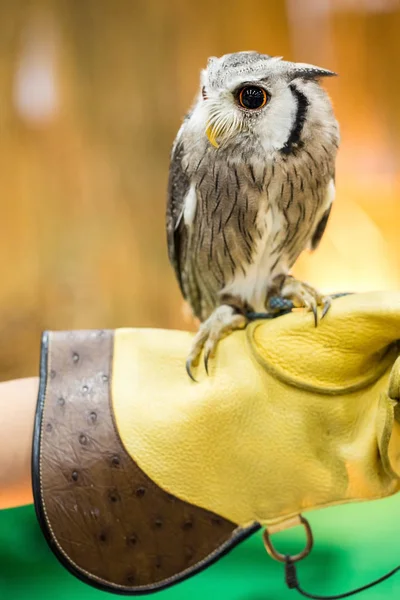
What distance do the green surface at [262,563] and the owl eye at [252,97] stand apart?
70 cm

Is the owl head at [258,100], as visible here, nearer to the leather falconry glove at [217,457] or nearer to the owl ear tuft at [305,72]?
the owl ear tuft at [305,72]

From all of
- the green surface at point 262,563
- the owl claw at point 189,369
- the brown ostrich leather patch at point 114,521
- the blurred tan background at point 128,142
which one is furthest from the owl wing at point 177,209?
the blurred tan background at point 128,142

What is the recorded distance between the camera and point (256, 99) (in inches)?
26.2

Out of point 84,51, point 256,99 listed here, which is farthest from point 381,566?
point 84,51

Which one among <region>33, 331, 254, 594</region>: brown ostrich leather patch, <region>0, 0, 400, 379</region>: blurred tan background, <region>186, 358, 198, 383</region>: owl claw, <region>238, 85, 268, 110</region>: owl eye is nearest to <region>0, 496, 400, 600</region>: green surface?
<region>33, 331, 254, 594</region>: brown ostrich leather patch

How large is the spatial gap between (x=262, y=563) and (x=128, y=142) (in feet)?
3.72

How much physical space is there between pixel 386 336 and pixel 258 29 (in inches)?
40.9

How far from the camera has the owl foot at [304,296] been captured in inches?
24.9

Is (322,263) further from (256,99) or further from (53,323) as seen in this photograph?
(256,99)

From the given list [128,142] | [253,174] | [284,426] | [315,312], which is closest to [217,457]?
[284,426]

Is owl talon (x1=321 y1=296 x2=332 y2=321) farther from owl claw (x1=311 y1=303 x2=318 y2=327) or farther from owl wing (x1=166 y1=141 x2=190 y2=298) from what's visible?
owl wing (x1=166 y1=141 x2=190 y2=298)

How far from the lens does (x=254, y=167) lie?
679 mm

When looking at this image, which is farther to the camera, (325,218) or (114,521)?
(325,218)

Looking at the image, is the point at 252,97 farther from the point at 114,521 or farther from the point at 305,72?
the point at 114,521
